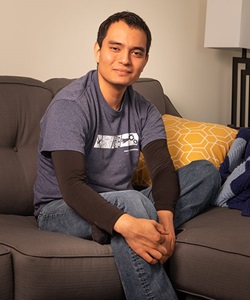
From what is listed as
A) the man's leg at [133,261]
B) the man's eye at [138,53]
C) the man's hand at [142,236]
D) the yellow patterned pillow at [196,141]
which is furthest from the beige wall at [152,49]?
the man's hand at [142,236]

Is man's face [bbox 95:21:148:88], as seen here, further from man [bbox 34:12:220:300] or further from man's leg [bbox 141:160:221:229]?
man's leg [bbox 141:160:221:229]

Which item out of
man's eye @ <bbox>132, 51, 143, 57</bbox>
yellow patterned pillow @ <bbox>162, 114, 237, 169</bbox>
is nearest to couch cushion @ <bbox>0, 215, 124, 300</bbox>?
man's eye @ <bbox>132, 51, 143, 57</bbox>

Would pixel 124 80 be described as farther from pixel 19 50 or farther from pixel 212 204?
pixel 19 50

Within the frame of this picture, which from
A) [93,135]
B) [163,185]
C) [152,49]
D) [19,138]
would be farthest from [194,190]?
[152,49]

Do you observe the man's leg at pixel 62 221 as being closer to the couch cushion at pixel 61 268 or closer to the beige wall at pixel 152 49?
the couch cushion at pixel 61 268

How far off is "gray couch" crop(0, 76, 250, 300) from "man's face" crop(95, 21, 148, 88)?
1.67ft

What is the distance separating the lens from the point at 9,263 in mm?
1754

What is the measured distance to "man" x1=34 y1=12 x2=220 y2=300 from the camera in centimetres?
183

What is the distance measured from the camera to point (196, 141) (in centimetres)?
257

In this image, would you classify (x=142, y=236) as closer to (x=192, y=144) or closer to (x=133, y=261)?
(x=133, y=261)

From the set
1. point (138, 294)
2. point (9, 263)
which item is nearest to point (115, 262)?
point (138, 294)

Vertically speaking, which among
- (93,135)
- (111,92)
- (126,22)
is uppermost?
(126,22)

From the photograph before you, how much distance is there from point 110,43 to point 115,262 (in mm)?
716

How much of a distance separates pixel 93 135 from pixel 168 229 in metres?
0.39
